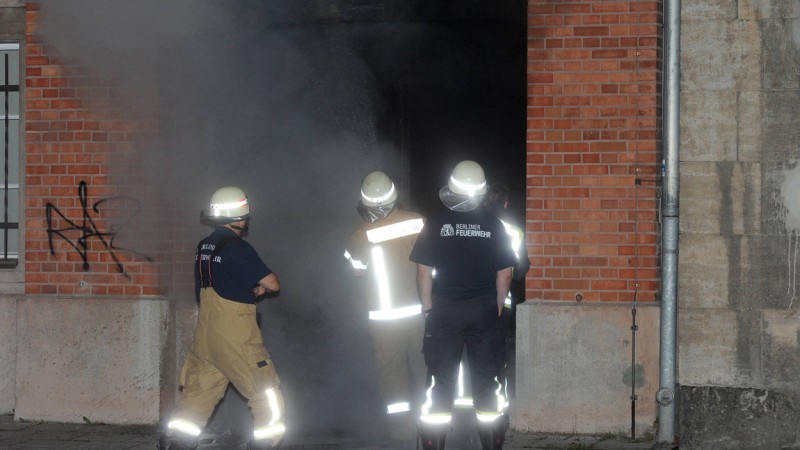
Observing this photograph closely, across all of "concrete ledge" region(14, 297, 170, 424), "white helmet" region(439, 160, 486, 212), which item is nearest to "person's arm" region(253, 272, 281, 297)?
"white helmet" region(439, 160, 486, 212)

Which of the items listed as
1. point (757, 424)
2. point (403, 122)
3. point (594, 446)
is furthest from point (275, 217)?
point (757, 424)

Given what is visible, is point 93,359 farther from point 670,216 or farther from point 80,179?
point 670,216

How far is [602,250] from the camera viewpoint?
7.44m

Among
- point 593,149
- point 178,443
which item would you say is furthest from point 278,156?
point 178,443

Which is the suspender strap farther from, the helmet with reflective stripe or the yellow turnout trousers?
the helmet with reflective stripe

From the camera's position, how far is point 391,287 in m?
7.22

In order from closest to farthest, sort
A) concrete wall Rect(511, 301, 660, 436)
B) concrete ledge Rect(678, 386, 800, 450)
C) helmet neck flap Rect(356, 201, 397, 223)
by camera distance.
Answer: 1. concrete ledge Rect(678, 386, 800, 450)
2. helmet neck flap Rect(356, 201, 397, 223)
3. concrete wall Rect(511, 301, 660, 436)

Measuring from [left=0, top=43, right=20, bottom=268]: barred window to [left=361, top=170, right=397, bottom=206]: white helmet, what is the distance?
309 cm

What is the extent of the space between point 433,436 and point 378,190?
5.50ft

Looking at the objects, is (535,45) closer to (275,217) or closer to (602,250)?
(602,250)

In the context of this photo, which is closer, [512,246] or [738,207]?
[512,246]

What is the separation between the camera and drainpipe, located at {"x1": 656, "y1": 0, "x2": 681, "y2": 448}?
7.23m

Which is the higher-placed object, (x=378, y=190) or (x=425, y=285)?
(x=378, y=190)

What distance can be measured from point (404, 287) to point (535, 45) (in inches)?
74.4
